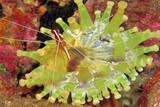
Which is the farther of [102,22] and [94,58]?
[102,22]

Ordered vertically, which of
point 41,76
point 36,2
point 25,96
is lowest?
point 25,96

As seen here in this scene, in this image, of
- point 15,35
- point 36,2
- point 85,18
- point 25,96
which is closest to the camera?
point 85,18

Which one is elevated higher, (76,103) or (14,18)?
(14,18)

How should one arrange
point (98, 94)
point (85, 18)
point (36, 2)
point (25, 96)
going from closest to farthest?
point (98, 94) → point (85, 18) → point (25, 96) → point (36, 2)

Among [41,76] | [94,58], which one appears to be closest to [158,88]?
[94,58]

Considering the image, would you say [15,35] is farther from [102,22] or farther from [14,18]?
[102,22]
